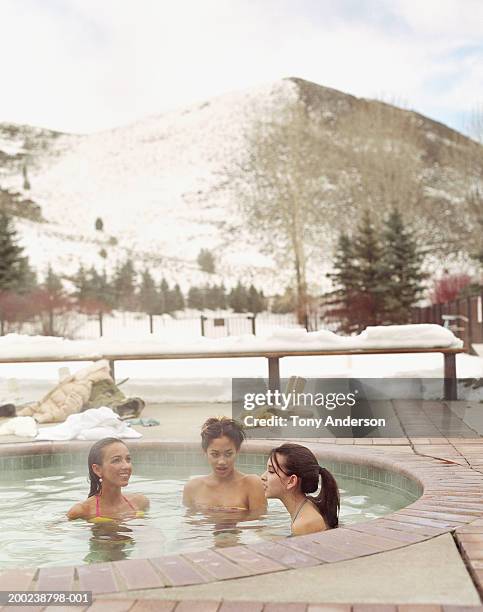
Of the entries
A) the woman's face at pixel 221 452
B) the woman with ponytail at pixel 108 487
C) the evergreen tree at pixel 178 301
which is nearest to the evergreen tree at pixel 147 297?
the evergreen tree at pixel 178 301

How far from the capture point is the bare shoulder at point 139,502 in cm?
388

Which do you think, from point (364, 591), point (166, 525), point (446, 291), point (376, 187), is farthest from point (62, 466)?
point (376, 187)

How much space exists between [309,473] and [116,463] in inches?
33.5

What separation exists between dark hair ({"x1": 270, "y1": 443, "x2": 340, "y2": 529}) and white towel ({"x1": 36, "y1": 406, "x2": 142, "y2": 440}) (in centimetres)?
260

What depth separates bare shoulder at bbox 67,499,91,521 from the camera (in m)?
3.69

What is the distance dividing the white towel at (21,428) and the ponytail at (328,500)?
3.36 metres

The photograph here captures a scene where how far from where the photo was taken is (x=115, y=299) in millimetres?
36875

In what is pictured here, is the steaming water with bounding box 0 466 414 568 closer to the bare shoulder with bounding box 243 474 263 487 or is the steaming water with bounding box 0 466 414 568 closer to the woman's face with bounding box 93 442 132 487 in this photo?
the bare shoulder with bounding box 243 474 263 487

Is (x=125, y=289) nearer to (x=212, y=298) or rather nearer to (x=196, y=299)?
(x=196, y=299)

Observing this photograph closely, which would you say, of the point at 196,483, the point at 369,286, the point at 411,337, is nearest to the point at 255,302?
the point at 369,286

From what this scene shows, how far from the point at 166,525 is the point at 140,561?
5.04 ft

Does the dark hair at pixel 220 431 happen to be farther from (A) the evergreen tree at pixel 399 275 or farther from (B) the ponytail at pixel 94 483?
(A) the evergreen tree at pixel 399 275

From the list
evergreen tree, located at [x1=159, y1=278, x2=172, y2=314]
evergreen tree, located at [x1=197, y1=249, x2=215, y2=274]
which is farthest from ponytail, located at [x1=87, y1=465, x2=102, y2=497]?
evergreen tree, located at [x1=197, y1=249, x2=215, y2=274]

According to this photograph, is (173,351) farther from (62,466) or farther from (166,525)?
(166,525)
